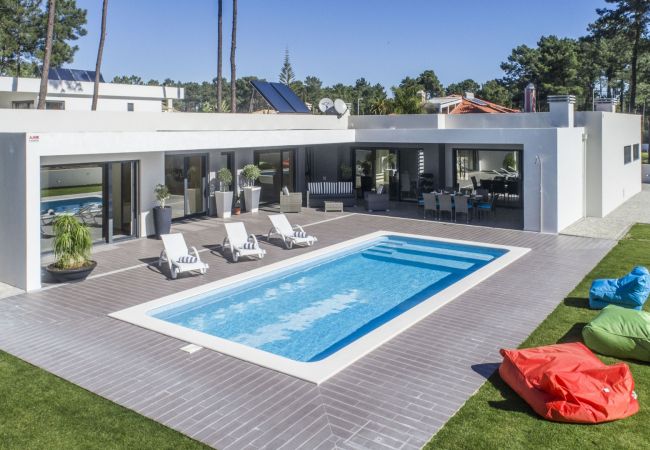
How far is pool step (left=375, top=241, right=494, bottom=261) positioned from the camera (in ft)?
51.4

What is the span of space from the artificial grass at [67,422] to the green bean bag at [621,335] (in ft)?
A: 19.2

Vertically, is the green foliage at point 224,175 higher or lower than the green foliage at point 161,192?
higher

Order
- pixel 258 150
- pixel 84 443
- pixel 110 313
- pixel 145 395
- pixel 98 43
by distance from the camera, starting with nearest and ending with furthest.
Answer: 1. pixel 84 443
2. pixel 145 395
3. pixel 110 313
4. pixel 258 150
5. pixel 98 43

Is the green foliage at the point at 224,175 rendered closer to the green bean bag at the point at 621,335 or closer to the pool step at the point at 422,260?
the pool step at the point at 422,260

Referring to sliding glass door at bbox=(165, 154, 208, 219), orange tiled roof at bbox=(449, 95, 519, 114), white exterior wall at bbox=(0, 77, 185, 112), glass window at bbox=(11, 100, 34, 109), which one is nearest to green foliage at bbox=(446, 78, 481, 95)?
white exterior wall at bbox=(0, 77, 185, 112)

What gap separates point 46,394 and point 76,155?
9.39 meters

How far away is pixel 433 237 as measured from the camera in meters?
17.7

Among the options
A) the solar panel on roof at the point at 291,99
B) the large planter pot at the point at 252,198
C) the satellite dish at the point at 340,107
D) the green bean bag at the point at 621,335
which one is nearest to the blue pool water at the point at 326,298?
the green bean bag at the point at 621,335

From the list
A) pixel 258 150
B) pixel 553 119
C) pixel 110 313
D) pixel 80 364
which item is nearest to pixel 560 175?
pixel 553 119

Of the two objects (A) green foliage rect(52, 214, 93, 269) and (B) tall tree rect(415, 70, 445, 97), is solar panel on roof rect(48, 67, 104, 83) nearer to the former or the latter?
(A) green foliage rect(52, 214, 93, 269)

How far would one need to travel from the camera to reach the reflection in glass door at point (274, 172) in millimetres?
24328

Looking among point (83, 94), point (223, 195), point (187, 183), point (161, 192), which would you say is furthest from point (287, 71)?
point (161, 192)

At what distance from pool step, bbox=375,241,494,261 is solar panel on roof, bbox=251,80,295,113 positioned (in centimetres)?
1010

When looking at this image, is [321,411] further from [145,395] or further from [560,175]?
[560,175]
